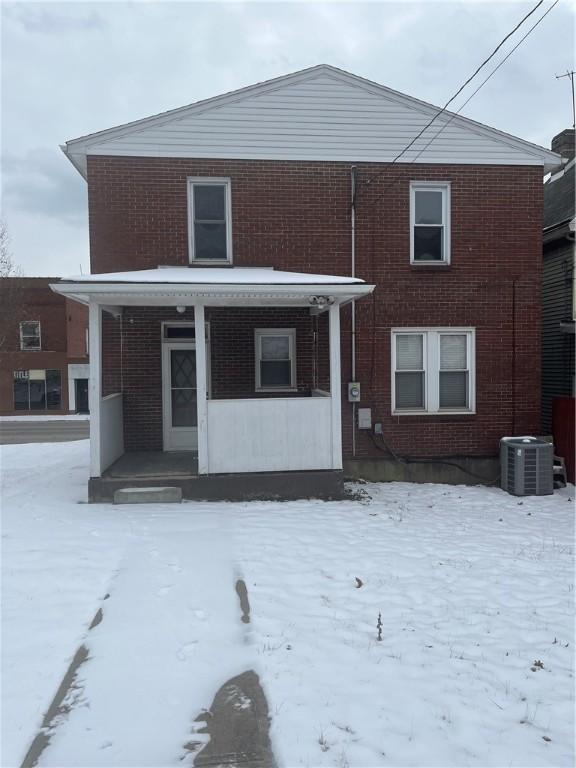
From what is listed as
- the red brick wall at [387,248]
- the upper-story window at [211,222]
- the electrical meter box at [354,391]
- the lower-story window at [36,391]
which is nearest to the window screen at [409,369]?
the red brick wall at [387,248]

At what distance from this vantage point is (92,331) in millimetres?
8453

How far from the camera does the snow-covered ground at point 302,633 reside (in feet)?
10.5

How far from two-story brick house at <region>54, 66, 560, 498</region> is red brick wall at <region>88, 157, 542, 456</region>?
0.03m

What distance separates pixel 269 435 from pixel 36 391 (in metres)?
28.1

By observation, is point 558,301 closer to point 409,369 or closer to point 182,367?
point 409,369

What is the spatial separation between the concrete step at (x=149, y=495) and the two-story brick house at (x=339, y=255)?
1273 millimetres

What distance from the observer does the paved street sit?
68.3 feet

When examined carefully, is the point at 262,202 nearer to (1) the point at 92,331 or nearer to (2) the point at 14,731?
(1) the point at 92,331

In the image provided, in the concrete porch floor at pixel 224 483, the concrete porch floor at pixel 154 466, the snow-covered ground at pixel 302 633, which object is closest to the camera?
the snow-covered ground at pixel 302 633

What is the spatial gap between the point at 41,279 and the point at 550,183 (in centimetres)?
2637

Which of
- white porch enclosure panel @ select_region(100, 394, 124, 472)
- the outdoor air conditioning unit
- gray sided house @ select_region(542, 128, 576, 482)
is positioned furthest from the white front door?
gray sided house @ select_region(542, 128, 576, 482)

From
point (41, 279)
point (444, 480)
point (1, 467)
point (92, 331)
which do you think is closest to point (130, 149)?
point (92, 331)

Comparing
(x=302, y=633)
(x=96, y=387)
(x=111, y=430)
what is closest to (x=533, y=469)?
(x=302, y=633)

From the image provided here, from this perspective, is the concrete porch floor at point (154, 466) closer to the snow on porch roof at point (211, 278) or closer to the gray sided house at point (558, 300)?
the snow on porch roof at point (211, 278)
